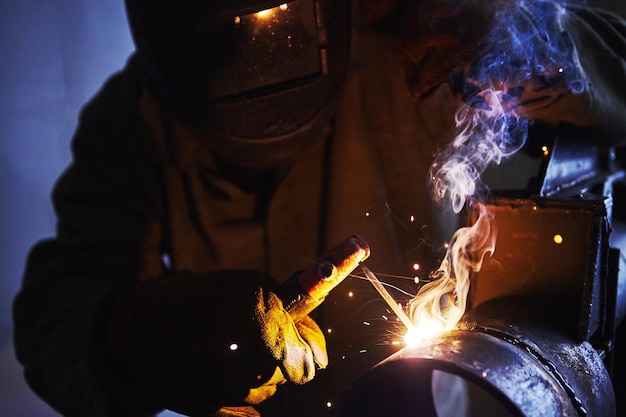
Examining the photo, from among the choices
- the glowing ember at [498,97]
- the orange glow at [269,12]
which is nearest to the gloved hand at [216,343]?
the glowing ember at [498,97]

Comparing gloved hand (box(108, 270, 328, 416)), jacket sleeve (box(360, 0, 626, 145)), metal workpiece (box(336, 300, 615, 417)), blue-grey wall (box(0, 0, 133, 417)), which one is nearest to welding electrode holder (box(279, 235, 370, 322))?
gloved hand (box(108, 270, 328, 416))

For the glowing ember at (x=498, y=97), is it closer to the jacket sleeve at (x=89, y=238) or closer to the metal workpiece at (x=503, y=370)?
the metal workpiece at (x=503, y=370)

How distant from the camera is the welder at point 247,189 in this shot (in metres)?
0.88

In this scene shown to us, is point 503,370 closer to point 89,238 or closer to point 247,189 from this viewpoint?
point 247,189

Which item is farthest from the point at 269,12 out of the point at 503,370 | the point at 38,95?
the point at 38,95

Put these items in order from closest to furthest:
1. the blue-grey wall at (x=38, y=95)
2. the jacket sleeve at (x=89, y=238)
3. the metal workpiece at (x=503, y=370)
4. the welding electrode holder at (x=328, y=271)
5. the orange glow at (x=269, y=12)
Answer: the metal workpiece at (x=503, y=370), the welding electrode holder at (x=328, y=271), the orange glow at (x=269, y=12), the jacket sleeve at (x=89, y=238), the blue-grey wall at (x=38, y=95)

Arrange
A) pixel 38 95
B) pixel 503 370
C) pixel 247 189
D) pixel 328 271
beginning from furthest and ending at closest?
pixel 38 95 → pixel 247 189 → pixel 328 271 → pixel 503 370

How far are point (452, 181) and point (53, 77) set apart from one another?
223 cm

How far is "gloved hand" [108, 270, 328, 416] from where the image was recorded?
0.81 m

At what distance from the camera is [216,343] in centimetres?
83

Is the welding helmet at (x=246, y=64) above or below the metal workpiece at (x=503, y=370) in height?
above

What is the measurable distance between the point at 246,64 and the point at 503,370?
2.24ft

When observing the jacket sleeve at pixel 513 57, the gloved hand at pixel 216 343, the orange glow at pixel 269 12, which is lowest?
the gloved hand at pixel 216 343

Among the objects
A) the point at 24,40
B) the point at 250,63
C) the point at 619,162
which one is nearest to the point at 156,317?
the point at 250,63
